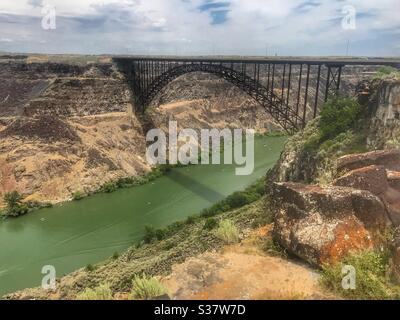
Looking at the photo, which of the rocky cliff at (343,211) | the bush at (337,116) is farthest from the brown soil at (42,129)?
the rocky cliff at (343,211)

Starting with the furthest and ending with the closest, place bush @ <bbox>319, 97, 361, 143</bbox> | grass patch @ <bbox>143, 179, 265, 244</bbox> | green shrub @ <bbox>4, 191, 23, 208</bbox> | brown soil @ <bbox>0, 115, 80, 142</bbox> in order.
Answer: brown soil @ <bbox>0, 115, 80, 142</bbox> → green shrub @ <bbox>4, 191, 23, 208</bbox> → grass patch @ <bbox>143, 179, 265, 244</bbox> → bush @ <bbox>319, 97, 361, 143</bbox>

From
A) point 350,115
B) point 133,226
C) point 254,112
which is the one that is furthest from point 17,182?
point 254,112

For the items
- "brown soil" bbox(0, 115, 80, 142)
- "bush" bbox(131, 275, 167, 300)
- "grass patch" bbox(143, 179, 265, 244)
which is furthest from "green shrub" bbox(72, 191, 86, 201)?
"bush" bbox(131, 275, 167, 300)

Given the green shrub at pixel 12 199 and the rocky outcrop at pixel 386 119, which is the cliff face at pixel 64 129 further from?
the rocky outcrop at pixel 386 119

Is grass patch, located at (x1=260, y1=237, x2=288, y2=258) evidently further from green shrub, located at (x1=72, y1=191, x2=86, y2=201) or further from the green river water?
green shrub, located at (x1=72, y1=191, x2=86, y2=201)

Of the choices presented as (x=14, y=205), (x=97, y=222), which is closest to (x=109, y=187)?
(x=97, y=222)
